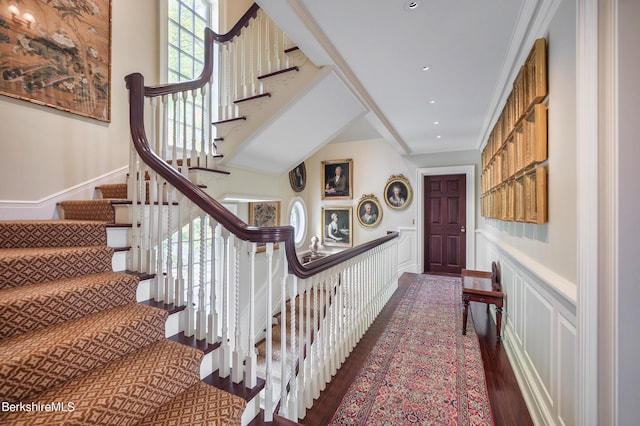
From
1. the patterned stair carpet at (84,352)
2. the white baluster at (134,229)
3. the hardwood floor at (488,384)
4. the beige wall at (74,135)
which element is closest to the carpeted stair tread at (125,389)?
the patterned stair carpet at (84,352)

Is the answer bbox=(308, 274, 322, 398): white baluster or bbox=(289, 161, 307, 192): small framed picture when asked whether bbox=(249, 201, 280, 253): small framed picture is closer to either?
bbox=(289, 161, 307, 192): small framed picture

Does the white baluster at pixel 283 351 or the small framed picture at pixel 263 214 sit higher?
the small framed picture at pixel 263 214

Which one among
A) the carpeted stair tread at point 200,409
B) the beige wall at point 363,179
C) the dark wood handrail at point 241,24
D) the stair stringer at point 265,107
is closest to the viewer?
the carpeted stair tread at point 200,409

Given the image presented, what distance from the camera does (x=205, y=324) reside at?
1.52m

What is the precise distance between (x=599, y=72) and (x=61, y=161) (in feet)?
12.0

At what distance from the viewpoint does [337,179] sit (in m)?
6.27

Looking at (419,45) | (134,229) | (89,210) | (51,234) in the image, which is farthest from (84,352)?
(419,45)

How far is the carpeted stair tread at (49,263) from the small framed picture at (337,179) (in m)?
4.93

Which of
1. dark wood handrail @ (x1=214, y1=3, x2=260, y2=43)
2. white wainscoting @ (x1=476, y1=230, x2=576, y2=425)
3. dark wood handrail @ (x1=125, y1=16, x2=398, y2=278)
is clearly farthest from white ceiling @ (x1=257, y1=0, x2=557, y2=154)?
white wainscoting @ (x1=476, y1=230, x2=576, y2=425)

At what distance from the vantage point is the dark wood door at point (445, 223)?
5.51 meters

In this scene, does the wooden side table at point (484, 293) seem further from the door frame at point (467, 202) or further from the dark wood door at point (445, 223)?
the dark wood door at point (445, 223)

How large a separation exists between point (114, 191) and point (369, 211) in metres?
4.60

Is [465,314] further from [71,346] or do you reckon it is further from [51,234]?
[51,234]

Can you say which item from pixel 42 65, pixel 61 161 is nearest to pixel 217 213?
pixel 61 161
